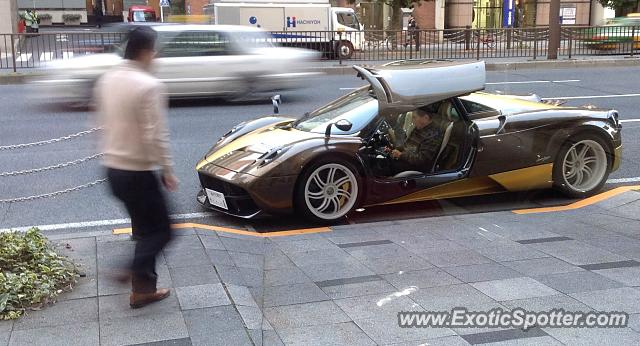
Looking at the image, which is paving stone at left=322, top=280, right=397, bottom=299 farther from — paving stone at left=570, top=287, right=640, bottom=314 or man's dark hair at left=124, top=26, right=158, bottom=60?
man's dark hair at left=124, top=26, right=158, bottom=60

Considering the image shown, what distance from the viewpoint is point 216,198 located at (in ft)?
20.8

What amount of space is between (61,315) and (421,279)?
91.0 inches

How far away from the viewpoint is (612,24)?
25.5 m

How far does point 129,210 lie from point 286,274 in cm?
136

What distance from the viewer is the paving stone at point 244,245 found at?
532 centimetres

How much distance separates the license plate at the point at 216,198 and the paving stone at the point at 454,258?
6.55 ft

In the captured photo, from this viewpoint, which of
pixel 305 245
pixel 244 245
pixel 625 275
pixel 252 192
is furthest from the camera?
pixel 252 192

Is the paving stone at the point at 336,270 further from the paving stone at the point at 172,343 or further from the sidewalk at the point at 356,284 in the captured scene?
the paving stone at the point at 172,343

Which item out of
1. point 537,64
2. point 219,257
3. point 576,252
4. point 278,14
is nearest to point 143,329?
point 219,257

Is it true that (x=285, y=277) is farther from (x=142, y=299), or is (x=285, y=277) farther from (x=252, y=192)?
(x=252, y=192)

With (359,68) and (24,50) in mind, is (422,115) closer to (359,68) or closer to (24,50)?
(359,68)

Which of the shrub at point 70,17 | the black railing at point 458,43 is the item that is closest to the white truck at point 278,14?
the black railing at point 458,43

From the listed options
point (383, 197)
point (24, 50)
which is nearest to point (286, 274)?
point (383, 197)

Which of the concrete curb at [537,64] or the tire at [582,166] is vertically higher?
the concrete curb at [537,64]
